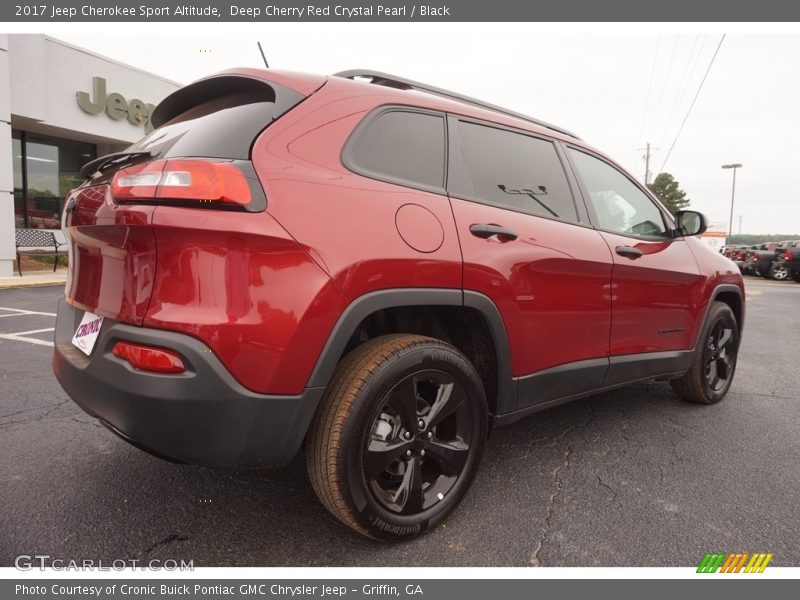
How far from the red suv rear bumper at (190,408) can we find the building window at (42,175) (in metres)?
14.5

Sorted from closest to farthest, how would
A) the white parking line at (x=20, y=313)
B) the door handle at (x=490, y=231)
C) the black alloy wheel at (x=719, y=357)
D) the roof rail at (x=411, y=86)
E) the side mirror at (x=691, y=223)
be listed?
the door handle at (x=490, y=231), the roof rail at (x=411, y=86), the side mirror at (x=691, y=223), the black alloy wheel at (x=719, y=357), the white parking line at (x=20, y=313)

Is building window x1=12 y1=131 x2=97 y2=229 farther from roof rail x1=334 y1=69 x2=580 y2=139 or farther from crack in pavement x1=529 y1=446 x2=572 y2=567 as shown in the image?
crack in pavement x1=529 y1=446 x2=572 y2=567

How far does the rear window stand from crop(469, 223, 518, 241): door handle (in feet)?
2.72

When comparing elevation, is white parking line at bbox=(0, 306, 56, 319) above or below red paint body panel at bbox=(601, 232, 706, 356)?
below

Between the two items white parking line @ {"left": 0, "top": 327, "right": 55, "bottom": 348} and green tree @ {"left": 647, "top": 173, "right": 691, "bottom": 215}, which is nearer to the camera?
white parking line @ {"left": 0, "top": 327, "right": 55, "bottom": 348}

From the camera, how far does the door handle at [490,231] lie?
2.06 meters

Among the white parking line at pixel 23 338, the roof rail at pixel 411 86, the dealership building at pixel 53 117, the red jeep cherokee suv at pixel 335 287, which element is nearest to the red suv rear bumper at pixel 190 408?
the red jeep cherokee suv at pixel 335 287

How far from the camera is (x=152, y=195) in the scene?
5.16 feet

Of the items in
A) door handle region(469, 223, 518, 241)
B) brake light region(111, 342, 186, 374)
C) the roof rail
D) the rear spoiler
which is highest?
the roof rail

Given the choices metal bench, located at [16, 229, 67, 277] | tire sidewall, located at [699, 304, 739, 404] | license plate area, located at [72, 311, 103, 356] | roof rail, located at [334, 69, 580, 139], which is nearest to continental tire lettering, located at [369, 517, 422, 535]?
license plate area, located at [72, 311, 103, 356]

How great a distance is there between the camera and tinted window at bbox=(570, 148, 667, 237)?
2.88 meters

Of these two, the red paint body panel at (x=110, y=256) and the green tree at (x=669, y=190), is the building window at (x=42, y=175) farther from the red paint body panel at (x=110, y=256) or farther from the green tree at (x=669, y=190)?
the green tree at (x=669, y=190)

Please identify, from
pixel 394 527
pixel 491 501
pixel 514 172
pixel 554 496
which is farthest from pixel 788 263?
pixel 394 527

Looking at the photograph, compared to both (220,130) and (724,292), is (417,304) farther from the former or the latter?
(724,292)
